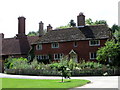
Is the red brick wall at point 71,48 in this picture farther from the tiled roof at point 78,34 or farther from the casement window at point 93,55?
the tiled roof at point 78,34

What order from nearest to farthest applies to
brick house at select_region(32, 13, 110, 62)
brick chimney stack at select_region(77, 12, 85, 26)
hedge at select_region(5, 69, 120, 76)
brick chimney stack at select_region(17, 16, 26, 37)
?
hedge at select_region(5, 69, 120, 76) → brick house at select_region(32, 13, 110, 62) → brick chimney stack at select_region(77, 12, 85, 26) → brick chimney stack at select_region(17, 16, 26, 37)

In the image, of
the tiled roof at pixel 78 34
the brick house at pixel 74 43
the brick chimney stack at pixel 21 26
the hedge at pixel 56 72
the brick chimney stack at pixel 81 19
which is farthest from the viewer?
the brick chimney stack at pixel 21 26

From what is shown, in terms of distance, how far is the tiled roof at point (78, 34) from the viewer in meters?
44.2

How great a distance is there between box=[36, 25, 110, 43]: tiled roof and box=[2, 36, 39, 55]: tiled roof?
24.3 ft

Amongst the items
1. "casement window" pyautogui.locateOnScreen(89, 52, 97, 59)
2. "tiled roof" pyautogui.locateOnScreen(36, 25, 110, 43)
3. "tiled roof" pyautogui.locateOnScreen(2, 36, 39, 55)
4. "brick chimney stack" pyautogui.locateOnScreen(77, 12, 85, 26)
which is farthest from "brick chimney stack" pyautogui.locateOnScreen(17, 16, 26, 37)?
"casement window" pyautogui.locateOnScreen(89, 52, 97, 59)

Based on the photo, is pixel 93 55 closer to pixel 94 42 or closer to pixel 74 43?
pixel 94 42

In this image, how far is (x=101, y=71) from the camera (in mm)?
32875

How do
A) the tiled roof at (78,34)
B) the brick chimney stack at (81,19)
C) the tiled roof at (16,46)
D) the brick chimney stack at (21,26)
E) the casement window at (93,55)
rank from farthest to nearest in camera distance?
the brick chimney stack at (21,26) → the tiled roof at (16,46) → the brick chimney stack at (81,19) → the tiled roof at (78,34) → the casement window at (93,55)

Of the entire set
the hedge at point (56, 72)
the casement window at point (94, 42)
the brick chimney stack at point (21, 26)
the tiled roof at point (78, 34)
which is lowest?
the hedge at point (56, 72)

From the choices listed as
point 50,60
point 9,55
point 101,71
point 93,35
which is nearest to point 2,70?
point 9,55

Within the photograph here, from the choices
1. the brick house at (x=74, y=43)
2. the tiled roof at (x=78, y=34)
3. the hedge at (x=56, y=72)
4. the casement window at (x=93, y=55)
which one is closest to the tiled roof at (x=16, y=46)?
the brick house at (x=74, y=43)

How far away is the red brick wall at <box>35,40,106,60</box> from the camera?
1744 inches

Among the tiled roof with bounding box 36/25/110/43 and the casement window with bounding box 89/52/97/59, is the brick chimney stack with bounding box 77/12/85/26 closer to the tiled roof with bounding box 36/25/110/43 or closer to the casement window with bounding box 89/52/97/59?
the tiled roof with bounding box 36/25/110/43

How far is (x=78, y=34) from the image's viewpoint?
4656 cm
